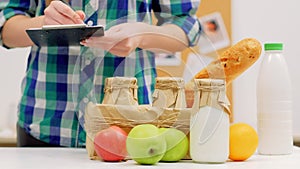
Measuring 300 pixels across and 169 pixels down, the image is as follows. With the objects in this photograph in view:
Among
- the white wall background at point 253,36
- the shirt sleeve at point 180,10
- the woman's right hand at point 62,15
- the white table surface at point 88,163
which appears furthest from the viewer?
the white wall background at point 253,36

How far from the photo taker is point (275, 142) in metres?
0.97

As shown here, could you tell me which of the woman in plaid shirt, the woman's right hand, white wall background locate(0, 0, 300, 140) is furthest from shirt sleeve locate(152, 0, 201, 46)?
white wall background locate(0, 0, 300, 140)

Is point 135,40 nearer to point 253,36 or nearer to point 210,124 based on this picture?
point 210,124

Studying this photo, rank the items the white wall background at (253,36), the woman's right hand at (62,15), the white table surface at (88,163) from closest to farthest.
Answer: the white table surface at (88,163) → the woman's right hand at (62,15) → the white wall background at (253,36)

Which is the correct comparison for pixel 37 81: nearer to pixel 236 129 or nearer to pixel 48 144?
pixel 48 144

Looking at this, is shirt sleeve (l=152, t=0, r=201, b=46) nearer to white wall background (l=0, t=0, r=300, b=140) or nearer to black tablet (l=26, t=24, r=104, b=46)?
black tablet (l=26, t=24, r=104, b=46)

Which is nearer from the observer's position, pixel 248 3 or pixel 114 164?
pixel 114 164

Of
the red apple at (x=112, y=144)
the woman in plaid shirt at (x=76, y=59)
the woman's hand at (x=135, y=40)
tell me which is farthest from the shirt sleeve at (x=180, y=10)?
the red apple at (x=112, y=144)

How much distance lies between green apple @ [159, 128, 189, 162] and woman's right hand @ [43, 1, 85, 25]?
0.84 ft

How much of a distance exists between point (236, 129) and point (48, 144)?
0.49 metres

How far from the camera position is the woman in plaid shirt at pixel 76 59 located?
993 mm

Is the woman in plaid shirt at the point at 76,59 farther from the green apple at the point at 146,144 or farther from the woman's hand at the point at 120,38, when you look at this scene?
the green apple at the point at 146,144

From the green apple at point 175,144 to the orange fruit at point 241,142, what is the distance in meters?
0.08

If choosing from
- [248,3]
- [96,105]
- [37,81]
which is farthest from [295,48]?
[96,105]
